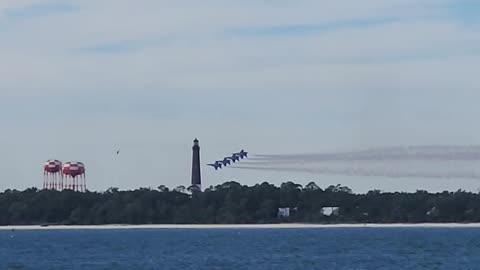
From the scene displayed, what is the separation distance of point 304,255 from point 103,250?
37.0 meters

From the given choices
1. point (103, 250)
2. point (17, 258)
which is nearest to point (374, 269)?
point (17, 258)

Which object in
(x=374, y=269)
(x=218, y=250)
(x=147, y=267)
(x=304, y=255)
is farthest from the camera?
(x=218, y=250)

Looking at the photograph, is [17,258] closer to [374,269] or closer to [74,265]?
[74,265]

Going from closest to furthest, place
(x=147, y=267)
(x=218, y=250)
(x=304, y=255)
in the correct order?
(x=147, y=267), (x=304, y=255), (x=218, y=250)

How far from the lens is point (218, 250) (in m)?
196

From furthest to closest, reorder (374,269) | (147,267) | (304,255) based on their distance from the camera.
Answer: (304,255) → (147,267) → (374,269)

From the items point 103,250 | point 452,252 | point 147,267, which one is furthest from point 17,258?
point 452,252

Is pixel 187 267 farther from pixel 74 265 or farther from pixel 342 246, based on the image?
pixel 342 246

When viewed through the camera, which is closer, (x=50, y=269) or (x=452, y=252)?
(x=50, y=269)

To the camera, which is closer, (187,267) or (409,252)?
(187,267)

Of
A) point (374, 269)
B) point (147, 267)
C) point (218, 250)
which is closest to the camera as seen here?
point (374, 269)

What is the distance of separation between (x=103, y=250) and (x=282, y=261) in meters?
47.5

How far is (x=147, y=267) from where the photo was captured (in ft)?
493

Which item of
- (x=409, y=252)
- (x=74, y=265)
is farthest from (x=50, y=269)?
(x=409, y=252)
